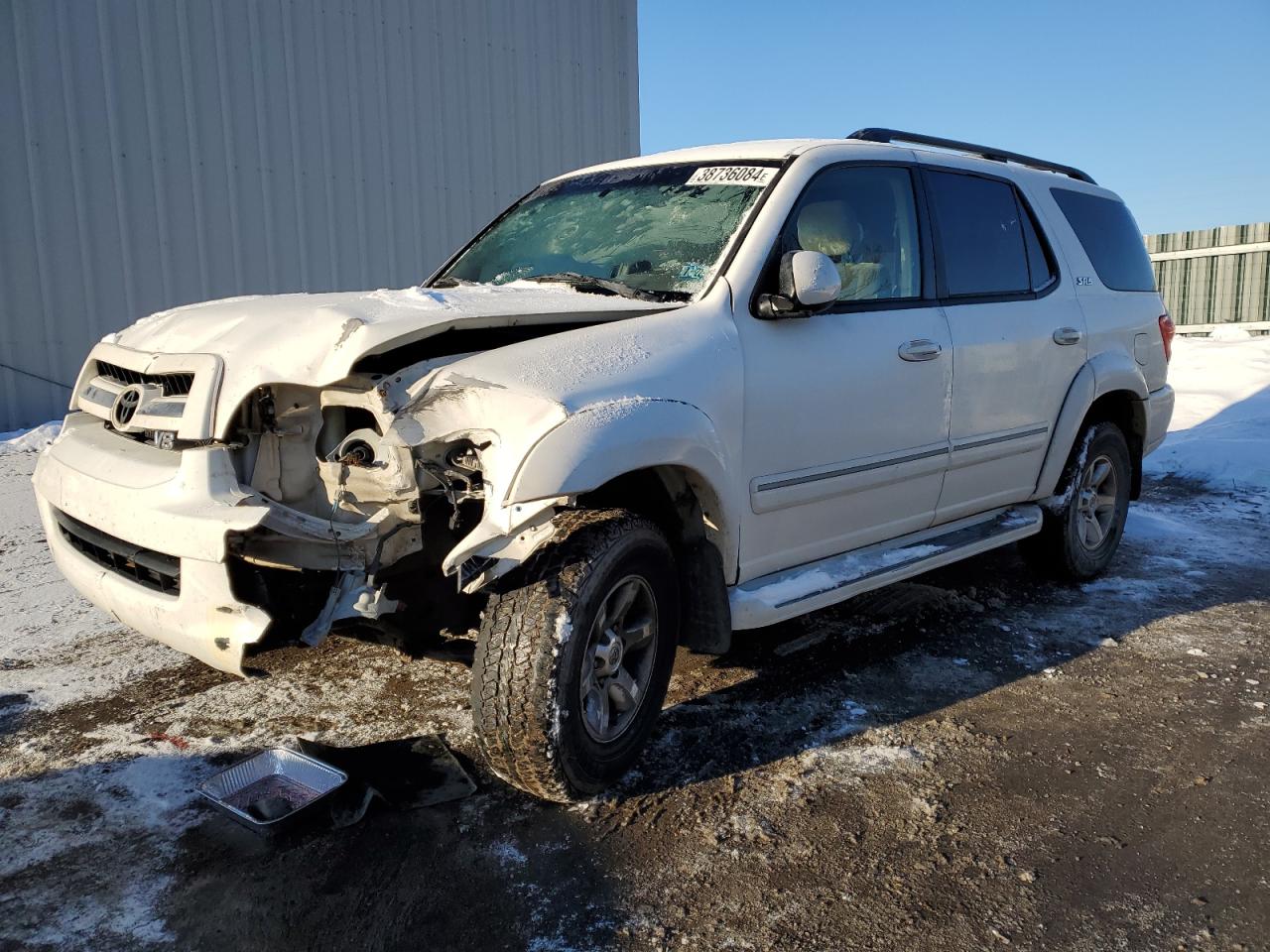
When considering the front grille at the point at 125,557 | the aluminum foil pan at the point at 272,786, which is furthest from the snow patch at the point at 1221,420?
the front grille at the point at 125,557

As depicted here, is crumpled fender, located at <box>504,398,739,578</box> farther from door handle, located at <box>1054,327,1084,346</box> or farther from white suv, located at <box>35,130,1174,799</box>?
door handle, located at <box>1054,327,1084,346</box>

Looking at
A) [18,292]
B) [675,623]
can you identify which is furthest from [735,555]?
[18,292]

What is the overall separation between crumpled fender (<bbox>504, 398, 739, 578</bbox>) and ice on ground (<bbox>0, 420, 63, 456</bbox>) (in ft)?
20.2

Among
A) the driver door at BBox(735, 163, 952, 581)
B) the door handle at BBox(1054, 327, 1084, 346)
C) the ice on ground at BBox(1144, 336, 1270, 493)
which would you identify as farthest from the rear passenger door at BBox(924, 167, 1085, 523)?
the ice on ground at BBox(1144, 336, 1270, 493)

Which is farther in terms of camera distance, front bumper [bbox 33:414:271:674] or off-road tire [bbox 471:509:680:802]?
off-road tire [bbox 471:509:680:802]

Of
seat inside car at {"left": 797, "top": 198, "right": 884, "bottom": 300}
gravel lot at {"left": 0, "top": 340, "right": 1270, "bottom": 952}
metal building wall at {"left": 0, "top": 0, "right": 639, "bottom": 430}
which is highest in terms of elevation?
metal building wall at {"left": 0, "top": 0, "right": 639, "bottom": 430}

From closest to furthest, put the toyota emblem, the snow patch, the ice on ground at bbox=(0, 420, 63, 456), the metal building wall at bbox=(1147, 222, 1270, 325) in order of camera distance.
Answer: the toyota emblem < the ice on ground at bbox=(0, 420, 63, 456) < the snow patch < the metal building wall at bbox=(1147, 222, 1270, 325)

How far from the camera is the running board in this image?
3184mm

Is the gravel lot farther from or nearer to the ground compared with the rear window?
nearer to the ground

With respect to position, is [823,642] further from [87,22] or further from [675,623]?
[87,22]

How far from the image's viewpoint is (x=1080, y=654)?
406 centimetres

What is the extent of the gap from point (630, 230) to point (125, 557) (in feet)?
6.71

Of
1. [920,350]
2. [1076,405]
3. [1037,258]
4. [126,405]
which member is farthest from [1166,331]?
[126,405]

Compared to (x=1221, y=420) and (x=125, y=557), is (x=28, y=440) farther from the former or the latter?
(x=1221, y=420)
